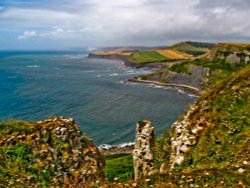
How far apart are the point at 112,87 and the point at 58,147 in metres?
154

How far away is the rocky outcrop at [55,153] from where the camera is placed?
21.2 metres

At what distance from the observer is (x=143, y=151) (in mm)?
28875

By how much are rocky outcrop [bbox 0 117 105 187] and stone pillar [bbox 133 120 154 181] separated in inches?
147

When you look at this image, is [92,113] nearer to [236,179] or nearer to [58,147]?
[58,147]

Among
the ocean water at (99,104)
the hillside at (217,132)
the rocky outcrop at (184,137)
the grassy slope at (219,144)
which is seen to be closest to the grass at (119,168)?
the ocean water at (99,104)

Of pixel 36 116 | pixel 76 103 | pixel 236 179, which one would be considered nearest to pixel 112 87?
pixel 76 103

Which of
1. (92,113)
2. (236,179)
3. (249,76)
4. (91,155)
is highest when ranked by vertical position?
(249,76)

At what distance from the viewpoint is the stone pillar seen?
1104 inches

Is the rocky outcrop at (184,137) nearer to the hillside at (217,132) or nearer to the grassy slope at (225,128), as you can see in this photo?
the hillside at (217,132)

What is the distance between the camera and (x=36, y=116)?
338 feet

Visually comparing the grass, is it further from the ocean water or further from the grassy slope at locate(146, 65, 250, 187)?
the grassy slope at locate(146, 65, 250, 187)

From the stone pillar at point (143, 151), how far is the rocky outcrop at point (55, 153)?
12.3 ft

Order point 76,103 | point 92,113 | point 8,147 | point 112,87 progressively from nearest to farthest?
point 8,147 → point 92,113 → point 76,103 → point 112,87

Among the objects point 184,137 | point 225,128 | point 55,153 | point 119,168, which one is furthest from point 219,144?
point 119,168
